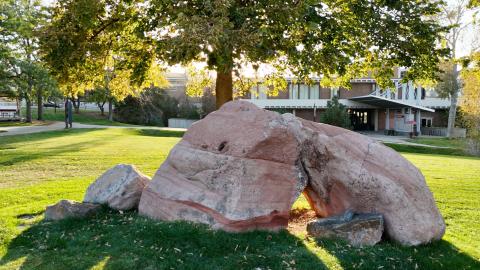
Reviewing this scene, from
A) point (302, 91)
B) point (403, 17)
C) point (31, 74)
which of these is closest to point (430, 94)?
point (302, 91)

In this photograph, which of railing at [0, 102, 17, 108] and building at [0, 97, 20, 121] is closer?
building at [0, 97, 20, 121]

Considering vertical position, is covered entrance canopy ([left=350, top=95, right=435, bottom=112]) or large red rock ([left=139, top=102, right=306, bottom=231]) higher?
covered entrance canopy ([left=350, top=95, right=435, bottom=112])

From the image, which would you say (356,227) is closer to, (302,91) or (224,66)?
(224,66)

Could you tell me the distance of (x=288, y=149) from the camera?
7504mm

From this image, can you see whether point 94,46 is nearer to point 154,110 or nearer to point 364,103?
point 154,110

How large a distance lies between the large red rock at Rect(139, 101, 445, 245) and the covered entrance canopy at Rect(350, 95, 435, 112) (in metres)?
43.5

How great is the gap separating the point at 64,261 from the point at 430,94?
63253mm

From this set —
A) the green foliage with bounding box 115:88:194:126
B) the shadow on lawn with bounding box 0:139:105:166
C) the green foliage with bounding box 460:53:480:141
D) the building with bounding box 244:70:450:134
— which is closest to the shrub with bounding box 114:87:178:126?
the green foliage with bounding box 115:88:194:126

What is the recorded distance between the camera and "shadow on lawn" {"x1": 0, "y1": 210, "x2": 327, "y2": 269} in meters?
6.01

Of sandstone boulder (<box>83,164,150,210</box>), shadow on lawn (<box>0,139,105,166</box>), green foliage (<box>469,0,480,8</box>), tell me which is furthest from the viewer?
shadow on lawn (<box>0,139,105,166</box>)

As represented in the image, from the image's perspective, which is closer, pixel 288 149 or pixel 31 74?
pixel 288 149

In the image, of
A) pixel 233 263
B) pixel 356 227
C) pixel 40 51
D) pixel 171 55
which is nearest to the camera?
pixel 233 263

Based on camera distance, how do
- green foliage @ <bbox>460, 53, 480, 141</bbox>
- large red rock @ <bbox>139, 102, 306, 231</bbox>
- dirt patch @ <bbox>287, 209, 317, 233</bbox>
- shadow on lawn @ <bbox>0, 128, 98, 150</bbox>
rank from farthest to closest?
green foliage @ <bbox>460, 53, 480, 141</bbox> < shadow on lawn @ <bbox>0, 128, 98, 150</bbox> < dirt patch @ <bbox>287, 209, 317, 233</bbox> < large red rock @ <bbox>139, 102, 306, 231</bbox>

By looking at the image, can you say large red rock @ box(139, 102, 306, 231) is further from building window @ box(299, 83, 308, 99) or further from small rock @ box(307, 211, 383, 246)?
building window @ box(299, 83, 308, 99)
